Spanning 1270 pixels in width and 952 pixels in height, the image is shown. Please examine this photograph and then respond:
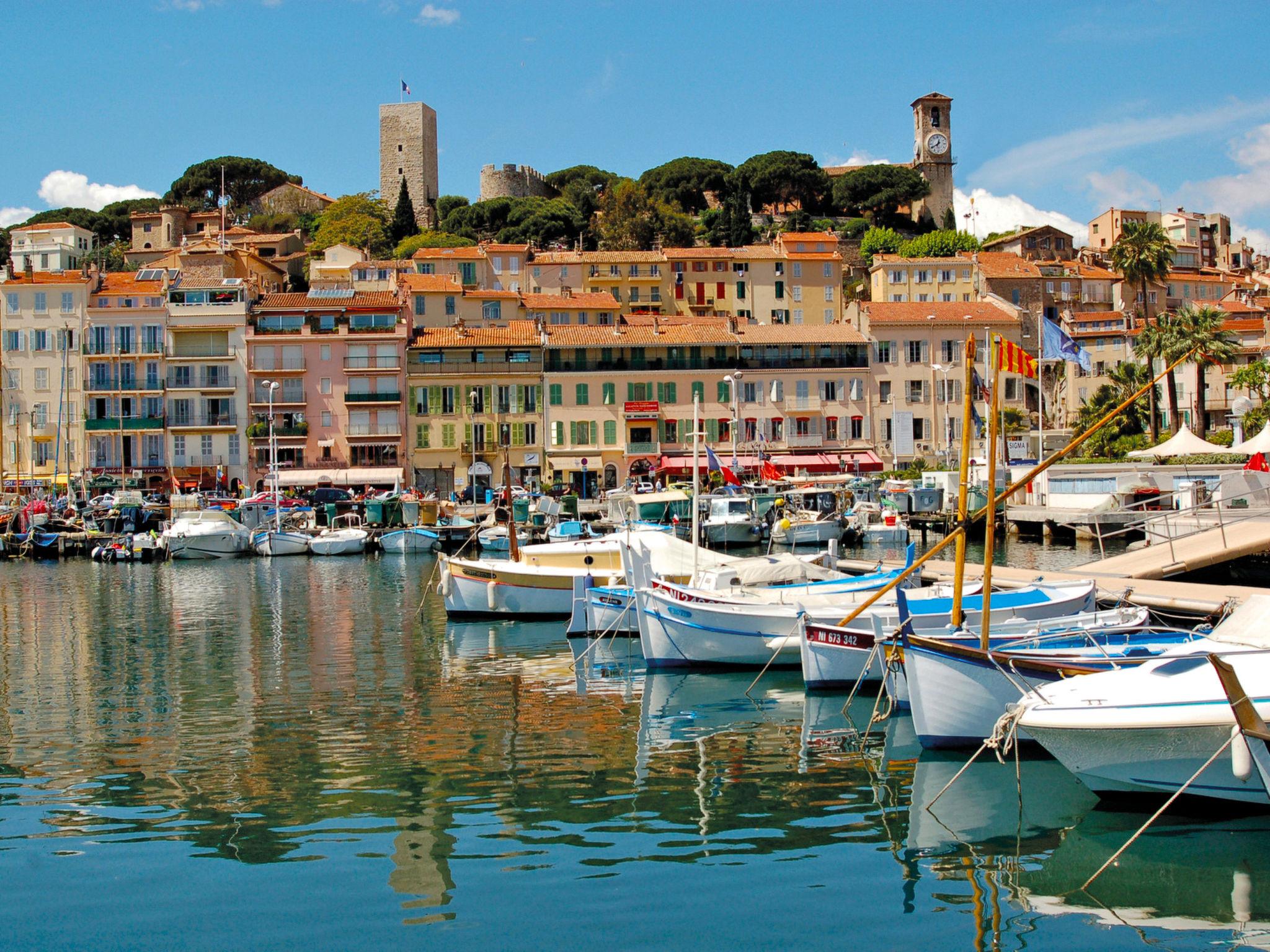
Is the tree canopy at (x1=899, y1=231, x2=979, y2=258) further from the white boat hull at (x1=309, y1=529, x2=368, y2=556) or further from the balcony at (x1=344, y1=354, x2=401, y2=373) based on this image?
the white boat hull at (x1=309, y1=529, x2=368, y2=556)

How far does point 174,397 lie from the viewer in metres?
74.1

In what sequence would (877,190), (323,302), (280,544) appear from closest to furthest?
(280,544)
(323,302)
(877,190)

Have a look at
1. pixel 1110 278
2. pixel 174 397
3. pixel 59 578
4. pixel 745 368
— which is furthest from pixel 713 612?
pixel 1110 278

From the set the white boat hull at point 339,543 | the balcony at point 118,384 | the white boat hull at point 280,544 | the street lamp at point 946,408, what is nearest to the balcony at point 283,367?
the balcony at point 118,384

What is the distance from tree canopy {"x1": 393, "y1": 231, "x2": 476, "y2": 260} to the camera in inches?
4469

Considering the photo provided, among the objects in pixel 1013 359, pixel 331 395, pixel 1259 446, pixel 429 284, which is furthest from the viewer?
pixel 429 284

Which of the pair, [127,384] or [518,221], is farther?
[518,221]

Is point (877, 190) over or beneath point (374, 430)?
over

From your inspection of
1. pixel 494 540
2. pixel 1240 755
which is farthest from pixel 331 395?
pixel 1240 755

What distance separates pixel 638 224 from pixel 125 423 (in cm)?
5318

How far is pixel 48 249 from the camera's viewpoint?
9475 centimetres

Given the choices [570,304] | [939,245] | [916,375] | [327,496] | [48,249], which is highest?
[939,245]

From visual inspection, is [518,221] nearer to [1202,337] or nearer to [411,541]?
[411,541]

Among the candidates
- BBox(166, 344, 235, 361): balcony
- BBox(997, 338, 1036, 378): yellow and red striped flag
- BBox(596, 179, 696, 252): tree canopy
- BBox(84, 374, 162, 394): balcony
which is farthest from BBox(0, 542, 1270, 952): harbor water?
BBox(596, 179, 696, 252): tree canopy
